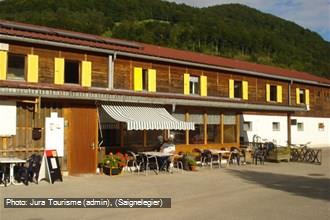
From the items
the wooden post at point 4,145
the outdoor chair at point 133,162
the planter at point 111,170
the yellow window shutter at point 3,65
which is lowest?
the planter at point 111,170

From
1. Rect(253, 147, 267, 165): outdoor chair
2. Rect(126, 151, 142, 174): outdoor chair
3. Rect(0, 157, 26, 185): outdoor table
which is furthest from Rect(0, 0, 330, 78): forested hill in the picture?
Rect(0, 157, 26, 185): outdoor table

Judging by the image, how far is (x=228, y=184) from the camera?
1386cm

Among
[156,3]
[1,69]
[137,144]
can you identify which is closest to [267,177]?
[137,144]

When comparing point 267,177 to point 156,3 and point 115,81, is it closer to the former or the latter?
point 115,81

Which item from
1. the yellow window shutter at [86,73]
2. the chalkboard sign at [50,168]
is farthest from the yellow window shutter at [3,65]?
the chalkboard sign at [50,168]

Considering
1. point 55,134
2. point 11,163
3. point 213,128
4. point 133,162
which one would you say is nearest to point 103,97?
point 55,134

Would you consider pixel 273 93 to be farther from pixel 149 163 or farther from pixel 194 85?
pixel 149 163

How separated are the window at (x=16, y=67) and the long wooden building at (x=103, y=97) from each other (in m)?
0.04

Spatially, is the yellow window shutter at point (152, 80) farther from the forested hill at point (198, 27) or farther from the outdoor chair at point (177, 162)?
the forested hill at point (198, 27)

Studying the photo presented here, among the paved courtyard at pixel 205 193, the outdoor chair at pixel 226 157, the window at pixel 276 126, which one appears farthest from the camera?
the window at pixel 276 126

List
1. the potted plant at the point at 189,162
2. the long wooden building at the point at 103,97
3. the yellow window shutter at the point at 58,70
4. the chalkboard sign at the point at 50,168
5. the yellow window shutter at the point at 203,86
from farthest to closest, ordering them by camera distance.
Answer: the yellow window shutter at the point at 203,86 < the yellow window shutter at the point at 58,70 < the potted plant at the point at 189,162 < the long wooden building at the point at 103,97 < the chalkboard sign at the point at 50,168

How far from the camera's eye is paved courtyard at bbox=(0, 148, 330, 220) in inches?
352

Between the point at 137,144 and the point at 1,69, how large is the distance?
229 inches

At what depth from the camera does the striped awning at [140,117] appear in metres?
15.5
